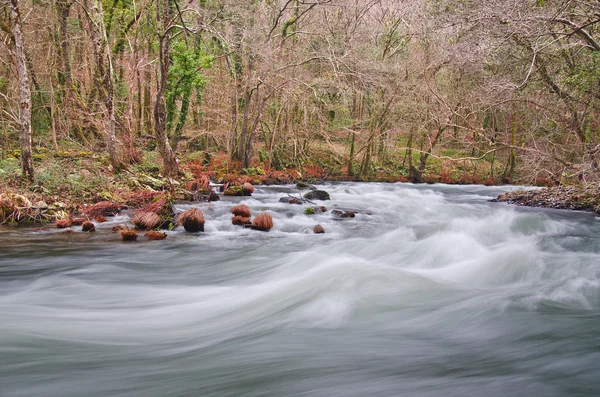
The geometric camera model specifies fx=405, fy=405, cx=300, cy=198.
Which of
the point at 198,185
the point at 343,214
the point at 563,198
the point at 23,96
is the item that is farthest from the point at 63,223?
the point at 563,198

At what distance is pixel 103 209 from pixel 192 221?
2177 millimetres

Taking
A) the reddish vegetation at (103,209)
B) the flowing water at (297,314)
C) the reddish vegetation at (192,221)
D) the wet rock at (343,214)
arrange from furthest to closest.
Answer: the wet rock at (343,214) < the reddish vegetation at (103,209) < the reddish vegetation at (192,221) < the flowing water at (297,314)

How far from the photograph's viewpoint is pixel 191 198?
38.3ft

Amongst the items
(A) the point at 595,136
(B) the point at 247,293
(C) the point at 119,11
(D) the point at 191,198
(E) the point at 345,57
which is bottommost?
(B) the point at 247,293

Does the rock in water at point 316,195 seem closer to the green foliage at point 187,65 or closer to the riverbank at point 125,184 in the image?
the riverbank at point 125,184

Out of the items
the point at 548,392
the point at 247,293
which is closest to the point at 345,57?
the point at 247,293

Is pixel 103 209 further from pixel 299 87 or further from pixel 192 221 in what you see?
pixel 299 87

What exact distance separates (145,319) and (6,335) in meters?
1.27

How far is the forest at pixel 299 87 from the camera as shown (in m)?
10.6

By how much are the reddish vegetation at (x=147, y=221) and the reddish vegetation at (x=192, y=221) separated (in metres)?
Result: 0.49

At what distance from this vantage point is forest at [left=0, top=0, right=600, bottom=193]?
34.9 feet

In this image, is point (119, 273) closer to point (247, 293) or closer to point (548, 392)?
point (247, 293)

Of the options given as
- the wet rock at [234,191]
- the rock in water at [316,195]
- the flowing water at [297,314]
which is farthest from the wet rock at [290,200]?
the flowing water at [297,314]

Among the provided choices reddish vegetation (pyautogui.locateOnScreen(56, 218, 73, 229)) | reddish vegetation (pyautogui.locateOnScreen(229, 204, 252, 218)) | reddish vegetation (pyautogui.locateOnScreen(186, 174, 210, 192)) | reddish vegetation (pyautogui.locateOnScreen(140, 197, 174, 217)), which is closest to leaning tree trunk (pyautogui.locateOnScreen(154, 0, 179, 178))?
reddish vegetation (pyautogui.locateOnScreen(186, 174, 210, 192))
